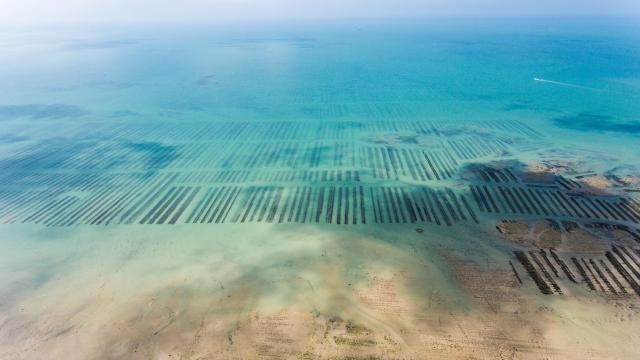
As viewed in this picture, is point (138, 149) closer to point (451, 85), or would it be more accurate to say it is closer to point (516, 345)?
point (516, 345)

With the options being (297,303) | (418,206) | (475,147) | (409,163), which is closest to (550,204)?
(418,206)

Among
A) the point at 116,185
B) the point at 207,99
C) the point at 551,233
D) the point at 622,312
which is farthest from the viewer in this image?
the point at 207,99

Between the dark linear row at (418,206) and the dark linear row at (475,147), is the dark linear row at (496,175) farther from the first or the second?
the dark linear row at (418,206)

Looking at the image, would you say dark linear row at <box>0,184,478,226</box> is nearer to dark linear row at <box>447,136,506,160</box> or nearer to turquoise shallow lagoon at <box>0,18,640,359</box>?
turquoise shallow lagoon at <box>0,18,640,359</box>

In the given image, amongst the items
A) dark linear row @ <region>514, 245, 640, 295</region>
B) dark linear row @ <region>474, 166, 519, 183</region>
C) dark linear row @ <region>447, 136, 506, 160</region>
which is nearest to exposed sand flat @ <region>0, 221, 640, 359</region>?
dark linear row @ <region>514, 245, 640, 295</region>

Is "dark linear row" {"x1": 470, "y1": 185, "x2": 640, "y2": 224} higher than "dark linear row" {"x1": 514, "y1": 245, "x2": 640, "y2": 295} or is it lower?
higher

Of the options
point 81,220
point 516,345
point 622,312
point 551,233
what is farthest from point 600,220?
point 81,220

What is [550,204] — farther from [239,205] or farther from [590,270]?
[239,205]
